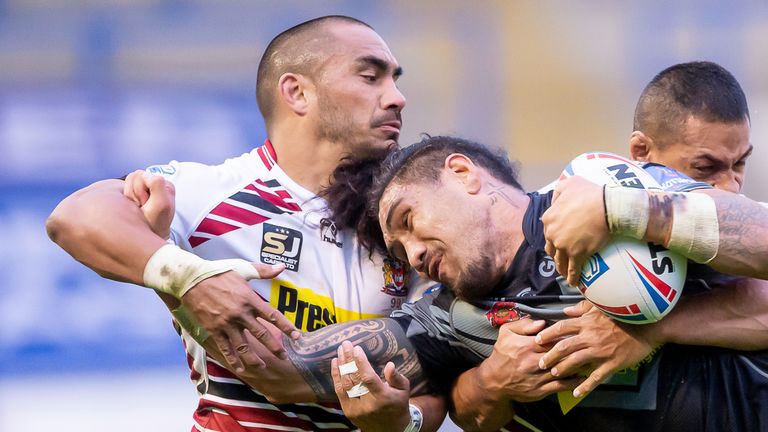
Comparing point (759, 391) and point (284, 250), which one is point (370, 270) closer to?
point (284, 250)

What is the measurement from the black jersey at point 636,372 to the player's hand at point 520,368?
2.8 inches

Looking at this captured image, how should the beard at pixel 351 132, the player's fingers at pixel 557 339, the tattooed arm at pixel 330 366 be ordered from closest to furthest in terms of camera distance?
the player's fingers at pixel 557 339, the tattooed arm at pixel 330 366, the beard at pixel 351 132

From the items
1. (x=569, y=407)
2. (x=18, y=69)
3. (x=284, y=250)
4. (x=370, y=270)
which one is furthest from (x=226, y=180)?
(x=18, y=69)

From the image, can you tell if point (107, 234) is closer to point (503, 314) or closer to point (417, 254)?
point (417, 254)

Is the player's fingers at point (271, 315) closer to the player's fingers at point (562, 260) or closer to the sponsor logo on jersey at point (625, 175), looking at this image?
the player's fingers at point (562, 260)

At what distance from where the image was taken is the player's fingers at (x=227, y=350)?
316 centimetres

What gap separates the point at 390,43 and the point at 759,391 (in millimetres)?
2829

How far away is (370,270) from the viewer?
149 inches

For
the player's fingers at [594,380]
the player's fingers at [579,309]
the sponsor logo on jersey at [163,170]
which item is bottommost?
the player's fingers at [594,380]

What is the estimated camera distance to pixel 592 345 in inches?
116

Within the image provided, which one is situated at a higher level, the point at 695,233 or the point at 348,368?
the point at 695,233

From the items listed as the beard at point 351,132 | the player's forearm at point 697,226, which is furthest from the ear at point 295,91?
the player's forearm at point 697,226

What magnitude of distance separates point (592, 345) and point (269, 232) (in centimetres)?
125

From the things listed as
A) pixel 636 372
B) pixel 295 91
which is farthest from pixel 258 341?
pixel 295 91
